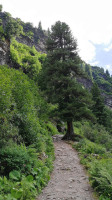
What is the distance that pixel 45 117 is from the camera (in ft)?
53.4

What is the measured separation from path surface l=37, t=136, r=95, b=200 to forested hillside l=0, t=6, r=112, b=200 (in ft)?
1.16

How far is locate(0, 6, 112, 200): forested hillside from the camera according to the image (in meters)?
5.79

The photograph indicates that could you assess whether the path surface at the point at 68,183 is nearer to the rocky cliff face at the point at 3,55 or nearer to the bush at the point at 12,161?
the bush at the point at 12,161

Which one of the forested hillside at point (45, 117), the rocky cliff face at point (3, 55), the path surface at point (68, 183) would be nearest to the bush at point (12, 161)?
the forested hillside at point (45, 117)

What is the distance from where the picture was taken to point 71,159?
403 inches

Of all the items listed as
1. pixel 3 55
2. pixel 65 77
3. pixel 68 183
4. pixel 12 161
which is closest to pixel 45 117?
pixel 65 77

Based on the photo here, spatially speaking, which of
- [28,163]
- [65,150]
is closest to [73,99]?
[65,150]

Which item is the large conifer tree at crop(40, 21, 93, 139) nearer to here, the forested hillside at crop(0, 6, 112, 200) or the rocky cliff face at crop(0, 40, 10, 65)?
the forested hillside at crop(0, 6, 112, 200)

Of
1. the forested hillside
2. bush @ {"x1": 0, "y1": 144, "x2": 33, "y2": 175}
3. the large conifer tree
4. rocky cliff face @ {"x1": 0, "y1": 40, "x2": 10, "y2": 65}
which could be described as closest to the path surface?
the forested hillside

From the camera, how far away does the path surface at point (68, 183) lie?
552 cm

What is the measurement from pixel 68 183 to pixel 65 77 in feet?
36.3

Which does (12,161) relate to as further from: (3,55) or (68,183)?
(3,55)

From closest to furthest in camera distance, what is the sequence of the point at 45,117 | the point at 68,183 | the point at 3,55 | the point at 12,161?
the point at 12,161 < the point at 68,183 < the point at 45,117 < the point at 3,55

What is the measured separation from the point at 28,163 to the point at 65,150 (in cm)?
656
